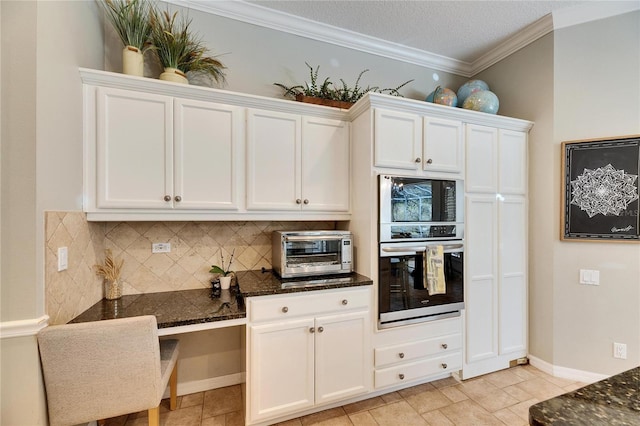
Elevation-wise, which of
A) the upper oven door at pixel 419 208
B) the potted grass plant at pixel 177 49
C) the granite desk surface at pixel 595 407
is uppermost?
the potted grass plant at pixel 177 49

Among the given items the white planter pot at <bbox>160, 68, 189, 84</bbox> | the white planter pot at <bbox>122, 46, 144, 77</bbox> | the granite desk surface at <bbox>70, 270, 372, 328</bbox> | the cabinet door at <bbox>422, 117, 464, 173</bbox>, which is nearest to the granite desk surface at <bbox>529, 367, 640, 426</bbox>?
the granite desk surface at <bbox>70, 270, 372, 328</bbox>

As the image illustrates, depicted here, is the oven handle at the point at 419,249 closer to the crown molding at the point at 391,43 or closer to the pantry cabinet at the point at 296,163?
the pantry cabinet at the point at 296,163

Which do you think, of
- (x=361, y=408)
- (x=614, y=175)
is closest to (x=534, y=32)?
(x=614, y=175)

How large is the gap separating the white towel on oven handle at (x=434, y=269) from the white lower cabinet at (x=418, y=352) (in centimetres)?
32

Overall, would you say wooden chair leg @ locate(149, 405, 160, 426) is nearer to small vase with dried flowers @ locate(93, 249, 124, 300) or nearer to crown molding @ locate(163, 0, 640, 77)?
small vase with dried flowers @ locate(93, 249, 124, 300)

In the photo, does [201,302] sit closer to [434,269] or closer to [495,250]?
[434,269]

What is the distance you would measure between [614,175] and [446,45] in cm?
196

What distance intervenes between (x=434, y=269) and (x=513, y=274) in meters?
1.03

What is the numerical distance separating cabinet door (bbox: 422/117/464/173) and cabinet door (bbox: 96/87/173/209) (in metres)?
1.96

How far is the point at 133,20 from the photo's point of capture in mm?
1926

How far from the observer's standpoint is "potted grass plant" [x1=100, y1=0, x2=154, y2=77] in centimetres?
190

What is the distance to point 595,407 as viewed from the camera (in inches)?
25.7

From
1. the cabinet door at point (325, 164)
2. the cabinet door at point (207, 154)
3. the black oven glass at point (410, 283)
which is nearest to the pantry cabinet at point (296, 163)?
the cabinet door at point (325, 164)

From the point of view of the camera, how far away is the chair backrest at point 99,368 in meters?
1.30
